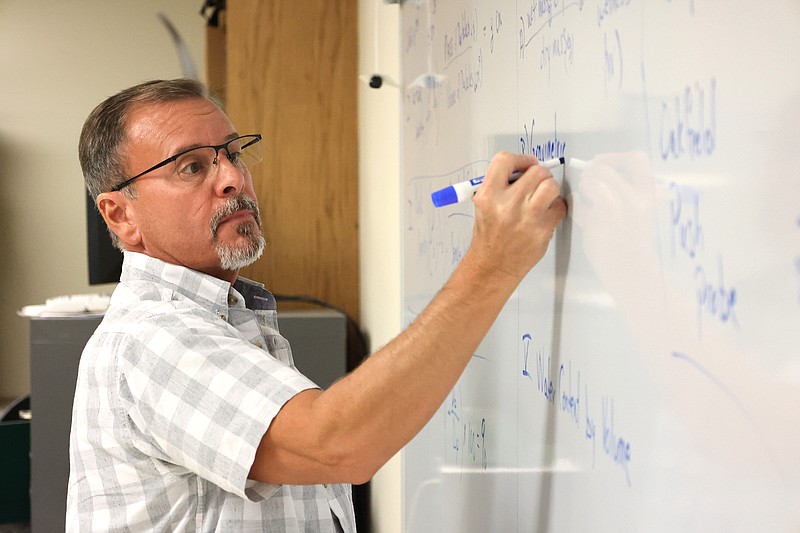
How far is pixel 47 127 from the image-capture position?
12.1 ft

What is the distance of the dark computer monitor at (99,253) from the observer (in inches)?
99.2

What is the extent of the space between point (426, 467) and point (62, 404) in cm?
142

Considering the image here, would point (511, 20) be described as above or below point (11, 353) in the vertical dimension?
above

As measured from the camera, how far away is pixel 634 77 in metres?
0.55

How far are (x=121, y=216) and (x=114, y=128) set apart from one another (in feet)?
0.40

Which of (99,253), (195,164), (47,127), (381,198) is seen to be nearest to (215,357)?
(195,164)

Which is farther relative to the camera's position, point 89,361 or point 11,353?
point 11,353

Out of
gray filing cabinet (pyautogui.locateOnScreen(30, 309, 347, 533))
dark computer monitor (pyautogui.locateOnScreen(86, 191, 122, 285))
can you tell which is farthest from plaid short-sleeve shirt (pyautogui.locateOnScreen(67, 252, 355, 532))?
dark computer monitor (pyautogui.locateOnScreen(86, 191, 122, 285))

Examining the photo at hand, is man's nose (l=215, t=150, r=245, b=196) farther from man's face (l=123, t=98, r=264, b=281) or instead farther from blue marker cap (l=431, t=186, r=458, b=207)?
blue marker cap (l=431, t=186, r=458, b=207)

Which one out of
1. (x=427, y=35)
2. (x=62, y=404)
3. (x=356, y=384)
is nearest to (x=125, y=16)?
(x=62, y=404)

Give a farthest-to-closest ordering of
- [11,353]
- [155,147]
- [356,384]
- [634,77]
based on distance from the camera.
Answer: [11,353] → [155,147] → [356,384] → [634,77]

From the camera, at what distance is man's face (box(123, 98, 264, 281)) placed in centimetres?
107

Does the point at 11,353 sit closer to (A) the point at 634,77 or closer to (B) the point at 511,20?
(B) the point at 511,20

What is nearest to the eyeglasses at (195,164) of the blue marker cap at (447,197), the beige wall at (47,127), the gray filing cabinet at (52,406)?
the blue marker cap at (447,197)
